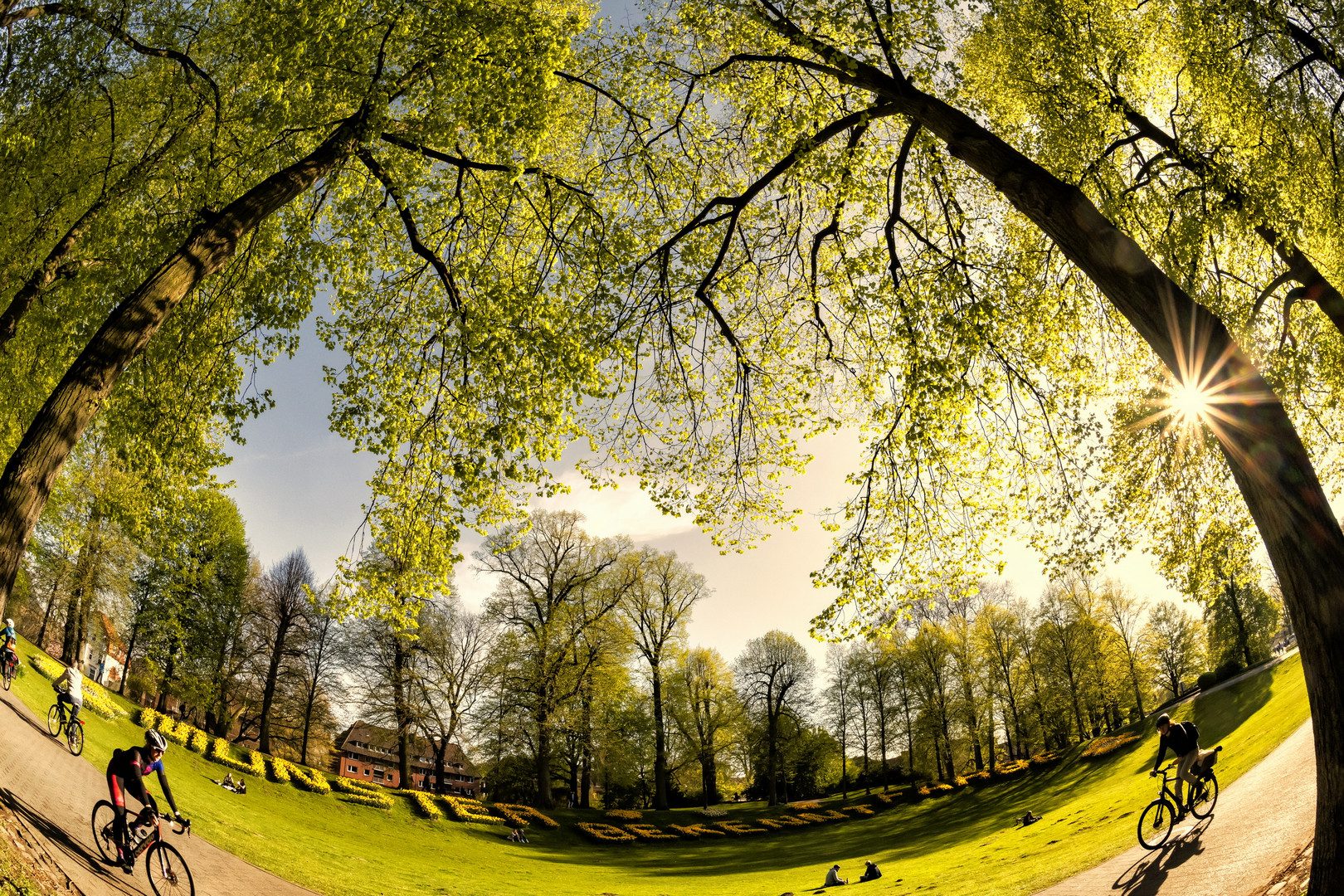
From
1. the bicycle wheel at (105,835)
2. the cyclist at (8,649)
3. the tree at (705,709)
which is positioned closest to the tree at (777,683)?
the tree at (705,709)

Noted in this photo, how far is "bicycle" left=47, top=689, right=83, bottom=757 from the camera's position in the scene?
51.5 feet

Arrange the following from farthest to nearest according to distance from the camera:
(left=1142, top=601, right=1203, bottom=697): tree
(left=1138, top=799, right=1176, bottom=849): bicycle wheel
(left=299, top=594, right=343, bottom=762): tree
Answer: (left=1142, top=601, right=1203, bottom=697): tree < (left=299, top=594, right=343, bottom=762): tree < (left=1138, top=799, right=1176, bottom=849): bicycle wheel

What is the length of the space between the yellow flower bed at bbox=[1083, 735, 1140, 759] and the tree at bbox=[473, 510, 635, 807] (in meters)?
23.2

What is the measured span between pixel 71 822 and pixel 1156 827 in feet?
56.3

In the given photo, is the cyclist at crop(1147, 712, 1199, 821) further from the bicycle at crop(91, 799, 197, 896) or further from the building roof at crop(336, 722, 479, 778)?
the building roof at crop(336, 722, 479, 778)

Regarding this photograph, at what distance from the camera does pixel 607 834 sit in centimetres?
2881

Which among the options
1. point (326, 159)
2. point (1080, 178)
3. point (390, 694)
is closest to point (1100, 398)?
point (1080, 178)

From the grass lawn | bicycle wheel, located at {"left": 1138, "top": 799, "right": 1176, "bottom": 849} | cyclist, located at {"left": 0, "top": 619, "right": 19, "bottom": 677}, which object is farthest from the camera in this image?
cyclist, located at {"left": 0, "top": 619, "right": 19, "bottom": 677}

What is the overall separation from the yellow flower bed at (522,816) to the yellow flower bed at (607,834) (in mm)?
1364

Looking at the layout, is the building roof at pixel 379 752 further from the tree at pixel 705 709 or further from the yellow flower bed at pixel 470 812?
the yellow flower bed at pixel 470 812

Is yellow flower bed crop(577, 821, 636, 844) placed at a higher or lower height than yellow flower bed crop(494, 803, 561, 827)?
lower

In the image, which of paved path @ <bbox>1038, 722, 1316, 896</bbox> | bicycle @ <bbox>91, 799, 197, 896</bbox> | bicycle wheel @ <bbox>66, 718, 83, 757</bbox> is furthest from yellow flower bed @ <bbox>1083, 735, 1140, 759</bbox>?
bicycle wheel @ <bbox>66, 718, 83, 757</bbox>

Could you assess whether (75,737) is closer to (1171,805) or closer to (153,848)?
(153,848)

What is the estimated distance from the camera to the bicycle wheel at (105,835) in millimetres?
8445
